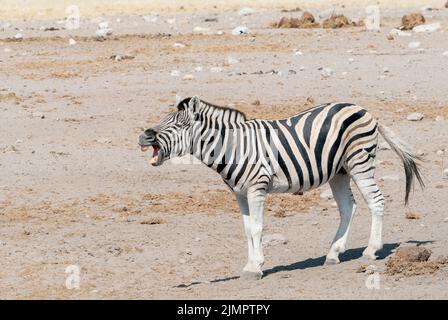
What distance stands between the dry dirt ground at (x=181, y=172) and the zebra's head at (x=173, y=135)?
106 cm

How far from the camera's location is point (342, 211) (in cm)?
1052

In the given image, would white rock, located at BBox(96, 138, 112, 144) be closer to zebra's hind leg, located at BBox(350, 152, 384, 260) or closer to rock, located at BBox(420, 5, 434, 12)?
zebra's hind leg, located at BBox(350, 152, 384, 260)

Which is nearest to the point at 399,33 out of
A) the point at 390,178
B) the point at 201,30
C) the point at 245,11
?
the point at 201,30

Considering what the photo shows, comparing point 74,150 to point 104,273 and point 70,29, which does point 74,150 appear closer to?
point 104,273

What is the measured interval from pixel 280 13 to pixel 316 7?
196 inches

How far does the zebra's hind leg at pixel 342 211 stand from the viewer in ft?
34.0

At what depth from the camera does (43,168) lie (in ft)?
49.6

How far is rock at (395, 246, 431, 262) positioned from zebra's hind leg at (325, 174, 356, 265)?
578mm

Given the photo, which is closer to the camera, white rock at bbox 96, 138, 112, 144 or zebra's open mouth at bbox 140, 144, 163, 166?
zebra's open mouth at bbox 140, 144, 163, 166

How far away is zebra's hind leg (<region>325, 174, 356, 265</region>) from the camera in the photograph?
34.0ft

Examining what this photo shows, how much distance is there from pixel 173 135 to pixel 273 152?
32.7 inches

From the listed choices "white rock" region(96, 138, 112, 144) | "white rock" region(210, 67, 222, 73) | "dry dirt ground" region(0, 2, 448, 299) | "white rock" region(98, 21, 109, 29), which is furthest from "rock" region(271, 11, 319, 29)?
"white rock" region(96, 138, 112, 144)

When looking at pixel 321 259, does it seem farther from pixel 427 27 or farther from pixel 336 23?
pixel 336 23
